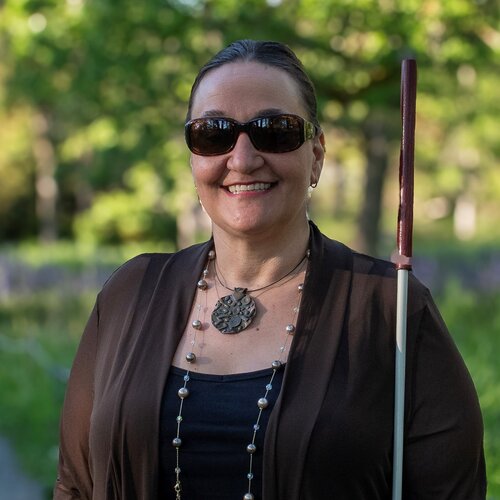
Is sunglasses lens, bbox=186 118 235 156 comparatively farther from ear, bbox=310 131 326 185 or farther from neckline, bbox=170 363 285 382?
neckline, bbox=170 363 285 382

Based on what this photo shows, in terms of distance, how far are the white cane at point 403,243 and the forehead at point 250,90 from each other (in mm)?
283

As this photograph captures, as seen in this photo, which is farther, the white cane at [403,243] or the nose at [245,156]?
the nose at [245,156]

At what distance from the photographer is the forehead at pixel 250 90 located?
206 centimetres

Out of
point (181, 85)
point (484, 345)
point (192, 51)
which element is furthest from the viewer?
point (181, 85)

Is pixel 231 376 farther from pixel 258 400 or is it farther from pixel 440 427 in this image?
pixel 440 427

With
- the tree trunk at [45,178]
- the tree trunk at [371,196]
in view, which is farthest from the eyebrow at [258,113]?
the tree trunk at [45,178]

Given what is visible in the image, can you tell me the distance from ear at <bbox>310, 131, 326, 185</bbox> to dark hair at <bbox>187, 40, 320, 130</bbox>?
0.06m

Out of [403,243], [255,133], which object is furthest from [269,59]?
[403,243]

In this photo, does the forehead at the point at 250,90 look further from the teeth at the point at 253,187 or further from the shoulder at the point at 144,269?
the shoulder at the point at 144,269

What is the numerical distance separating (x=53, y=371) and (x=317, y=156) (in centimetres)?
593

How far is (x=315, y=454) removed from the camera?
1856mm

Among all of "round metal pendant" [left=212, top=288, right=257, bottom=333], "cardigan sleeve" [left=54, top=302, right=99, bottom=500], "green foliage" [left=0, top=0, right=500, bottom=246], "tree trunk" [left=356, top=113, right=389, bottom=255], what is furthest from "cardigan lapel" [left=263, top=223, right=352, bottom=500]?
"tree trunk" [left=356, top=113, right=389, bottom=255]

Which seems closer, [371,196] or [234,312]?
[234,312]

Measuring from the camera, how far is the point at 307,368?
6.43 feet
